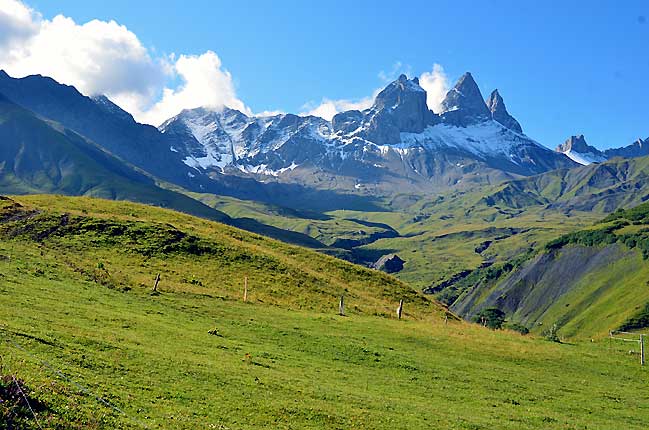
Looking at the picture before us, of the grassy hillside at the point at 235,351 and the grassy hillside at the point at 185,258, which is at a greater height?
the grassy hillside at the point at 185,258

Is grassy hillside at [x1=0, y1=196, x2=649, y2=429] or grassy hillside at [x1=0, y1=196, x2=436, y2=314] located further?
grassy hillside at [x1=0, y1=196, x2=436, y2=314]

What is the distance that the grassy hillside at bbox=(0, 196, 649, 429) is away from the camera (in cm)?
2352

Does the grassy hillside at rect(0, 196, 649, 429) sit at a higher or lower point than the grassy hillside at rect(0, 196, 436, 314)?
lower

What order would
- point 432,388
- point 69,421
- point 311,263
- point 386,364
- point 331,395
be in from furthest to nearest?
point 311,263
point 386,364
point 432,388
point 331,395
point 69,421

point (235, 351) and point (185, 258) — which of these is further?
point (185, 258)

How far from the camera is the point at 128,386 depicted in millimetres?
23703

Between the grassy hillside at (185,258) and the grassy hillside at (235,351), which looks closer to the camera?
the grassy hillside at (235,351)

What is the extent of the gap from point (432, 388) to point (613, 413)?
452 inches

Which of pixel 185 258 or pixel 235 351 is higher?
pixel 185 258

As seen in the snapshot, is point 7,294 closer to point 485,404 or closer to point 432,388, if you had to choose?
point 432,388

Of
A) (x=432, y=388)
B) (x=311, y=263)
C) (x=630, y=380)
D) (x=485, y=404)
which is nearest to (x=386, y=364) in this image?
(x=432, y=388)

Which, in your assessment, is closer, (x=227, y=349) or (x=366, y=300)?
(x=227, y=349)

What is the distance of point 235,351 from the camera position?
36.9m

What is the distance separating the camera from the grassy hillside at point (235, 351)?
77.2ft
